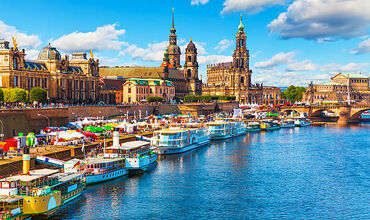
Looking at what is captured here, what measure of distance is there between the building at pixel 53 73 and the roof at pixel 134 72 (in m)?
67.5

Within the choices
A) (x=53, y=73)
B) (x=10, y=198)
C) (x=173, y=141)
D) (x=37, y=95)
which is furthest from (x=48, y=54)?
(x=10, y=198)

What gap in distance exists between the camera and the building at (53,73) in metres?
88.3

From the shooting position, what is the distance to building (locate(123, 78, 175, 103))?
156 metres

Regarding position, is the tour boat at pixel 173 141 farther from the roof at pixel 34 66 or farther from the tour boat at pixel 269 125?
the tour boat at pixel 269 125

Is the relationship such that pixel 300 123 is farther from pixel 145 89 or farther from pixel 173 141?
pixel 173 141

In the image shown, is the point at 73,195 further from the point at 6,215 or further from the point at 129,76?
the point at 129,76

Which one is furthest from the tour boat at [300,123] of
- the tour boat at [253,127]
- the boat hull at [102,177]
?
the boat hull at [102,177]

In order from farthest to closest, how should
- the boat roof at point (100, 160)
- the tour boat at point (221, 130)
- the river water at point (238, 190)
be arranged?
the tour boat at point (221, 130) < the boat roof at point (100, 160) < the river water at point (238, 190)

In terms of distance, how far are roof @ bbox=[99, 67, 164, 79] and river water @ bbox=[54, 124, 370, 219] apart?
392 feet

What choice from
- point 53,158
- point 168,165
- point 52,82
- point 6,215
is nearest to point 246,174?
point 168,165

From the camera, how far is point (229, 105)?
192625 millimetres

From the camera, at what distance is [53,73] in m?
103

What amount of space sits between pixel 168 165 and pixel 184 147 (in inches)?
521

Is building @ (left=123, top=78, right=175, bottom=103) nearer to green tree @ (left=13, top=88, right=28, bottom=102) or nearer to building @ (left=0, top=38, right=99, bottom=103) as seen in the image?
building @ (left=0, top=38, right=99, bottom=103)
